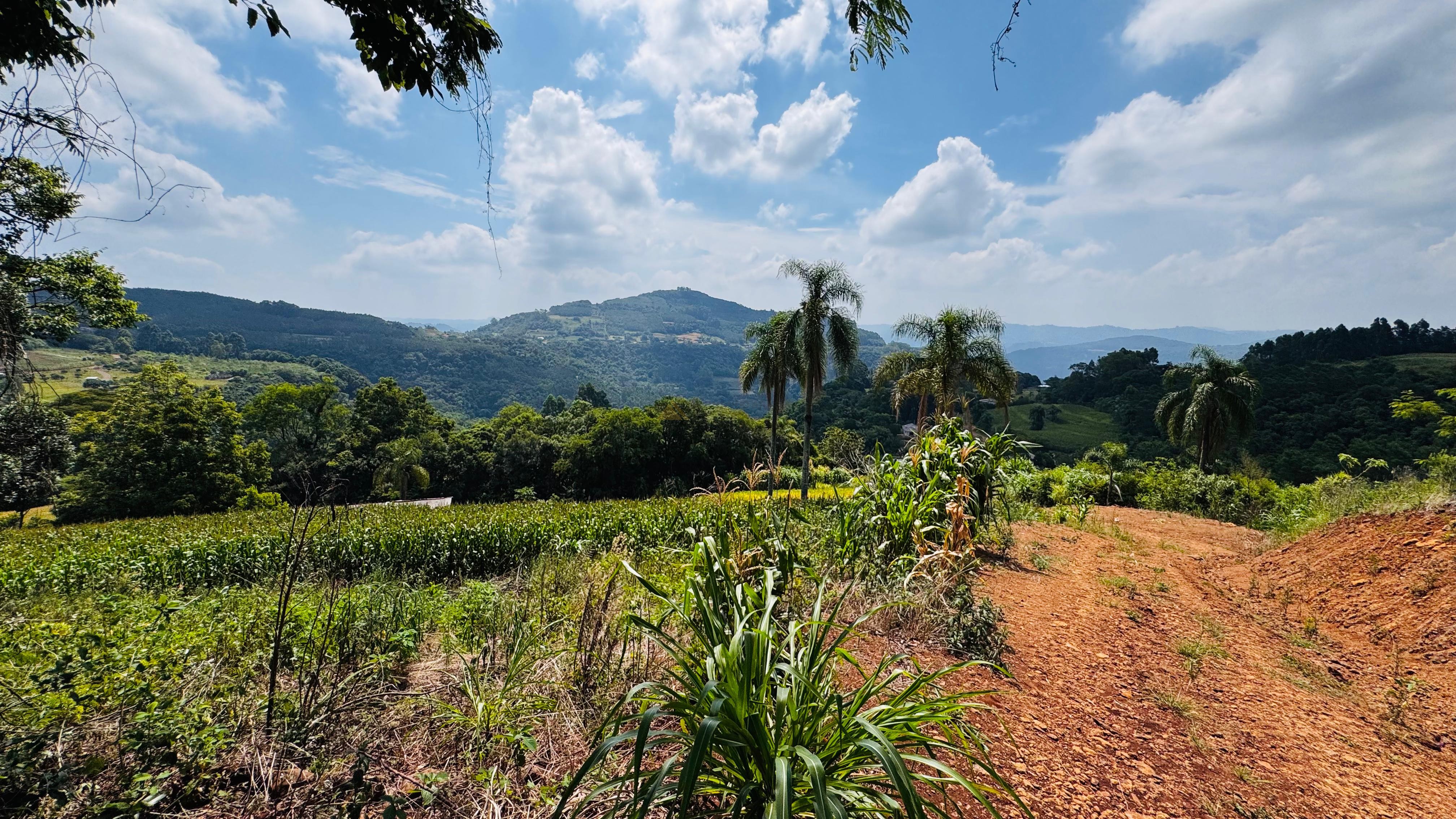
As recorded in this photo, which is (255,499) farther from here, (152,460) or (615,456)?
(615,456)

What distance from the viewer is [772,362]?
21.5 meters

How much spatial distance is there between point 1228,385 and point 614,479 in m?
37.8

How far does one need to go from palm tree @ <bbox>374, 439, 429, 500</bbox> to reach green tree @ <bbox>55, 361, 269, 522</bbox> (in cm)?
747

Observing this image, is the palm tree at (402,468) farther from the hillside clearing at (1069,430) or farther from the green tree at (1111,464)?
the hillside clearing at (1069,430)

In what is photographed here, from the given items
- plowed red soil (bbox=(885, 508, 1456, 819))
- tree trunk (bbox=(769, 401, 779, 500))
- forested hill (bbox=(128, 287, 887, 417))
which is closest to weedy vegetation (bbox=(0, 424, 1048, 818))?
tree trunk (bbox=(769, 401, 779, 500))

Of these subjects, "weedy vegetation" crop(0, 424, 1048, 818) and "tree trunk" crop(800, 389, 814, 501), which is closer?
"weedy vegetation" crop(0, 424, 1048, 818)

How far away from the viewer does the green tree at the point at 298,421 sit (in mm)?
44906

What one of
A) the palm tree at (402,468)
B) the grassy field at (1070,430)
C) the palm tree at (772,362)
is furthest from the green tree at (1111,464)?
the palm tree at (402,468)

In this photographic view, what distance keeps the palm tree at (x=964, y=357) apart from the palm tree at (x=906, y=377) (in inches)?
3.9

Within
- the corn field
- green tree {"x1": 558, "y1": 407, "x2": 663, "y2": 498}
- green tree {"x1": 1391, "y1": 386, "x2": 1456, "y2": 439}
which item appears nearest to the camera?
green tree {"x1": 1391, "y1": 386, "x2": 1456, "y2": 439}

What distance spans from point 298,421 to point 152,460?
19925 mm

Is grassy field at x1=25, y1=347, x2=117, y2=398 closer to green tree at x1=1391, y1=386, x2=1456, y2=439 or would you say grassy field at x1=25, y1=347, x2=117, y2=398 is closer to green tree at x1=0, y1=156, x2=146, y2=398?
green tree at x1=0, y1=156, x2=146, y2=398

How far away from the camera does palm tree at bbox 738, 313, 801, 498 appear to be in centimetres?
2073

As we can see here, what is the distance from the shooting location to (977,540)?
20.0 feet
